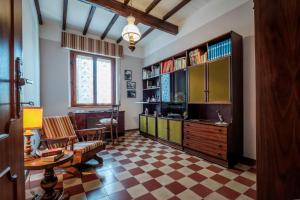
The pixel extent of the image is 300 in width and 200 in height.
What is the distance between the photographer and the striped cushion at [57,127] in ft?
8.22

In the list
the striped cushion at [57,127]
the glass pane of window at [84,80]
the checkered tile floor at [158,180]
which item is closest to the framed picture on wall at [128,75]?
the glass pane of window at [84,80]

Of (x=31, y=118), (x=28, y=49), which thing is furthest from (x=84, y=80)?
(x=31, y=118)

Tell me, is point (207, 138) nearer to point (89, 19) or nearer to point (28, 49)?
point (28, 49)

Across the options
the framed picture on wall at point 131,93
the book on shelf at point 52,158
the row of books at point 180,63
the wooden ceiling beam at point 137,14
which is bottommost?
the book on shelf at point 52,158

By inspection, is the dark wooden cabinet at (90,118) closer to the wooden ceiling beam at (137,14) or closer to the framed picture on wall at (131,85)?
the framed picture on wall at (131,85)

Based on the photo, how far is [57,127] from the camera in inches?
105

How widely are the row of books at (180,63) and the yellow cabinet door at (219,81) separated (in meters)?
0.76

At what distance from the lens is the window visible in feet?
15.1

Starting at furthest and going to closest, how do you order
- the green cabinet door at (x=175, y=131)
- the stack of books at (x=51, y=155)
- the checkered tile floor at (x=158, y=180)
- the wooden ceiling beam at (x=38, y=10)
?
the green cabinet door at (x=175, y=131) < the wooden ceiling beam at (x=38, y=10) < the checkered tile floor at (x=158, y=180) < the stack of books at (x=51, y=155)

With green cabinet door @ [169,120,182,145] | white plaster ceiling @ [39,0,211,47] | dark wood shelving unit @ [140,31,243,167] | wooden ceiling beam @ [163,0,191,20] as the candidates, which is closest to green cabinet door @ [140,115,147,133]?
dark wood shelving unit @ [140,31,243,167]

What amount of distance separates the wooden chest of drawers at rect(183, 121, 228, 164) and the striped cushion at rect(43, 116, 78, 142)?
2.28 meters

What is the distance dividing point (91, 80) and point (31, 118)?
340 cm

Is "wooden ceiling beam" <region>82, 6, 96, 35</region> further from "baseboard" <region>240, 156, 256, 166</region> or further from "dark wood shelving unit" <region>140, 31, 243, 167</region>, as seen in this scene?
"baseboard" <region>240, 156, 256, 166</region>

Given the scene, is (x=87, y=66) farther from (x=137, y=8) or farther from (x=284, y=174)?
(x=284, y=174)
